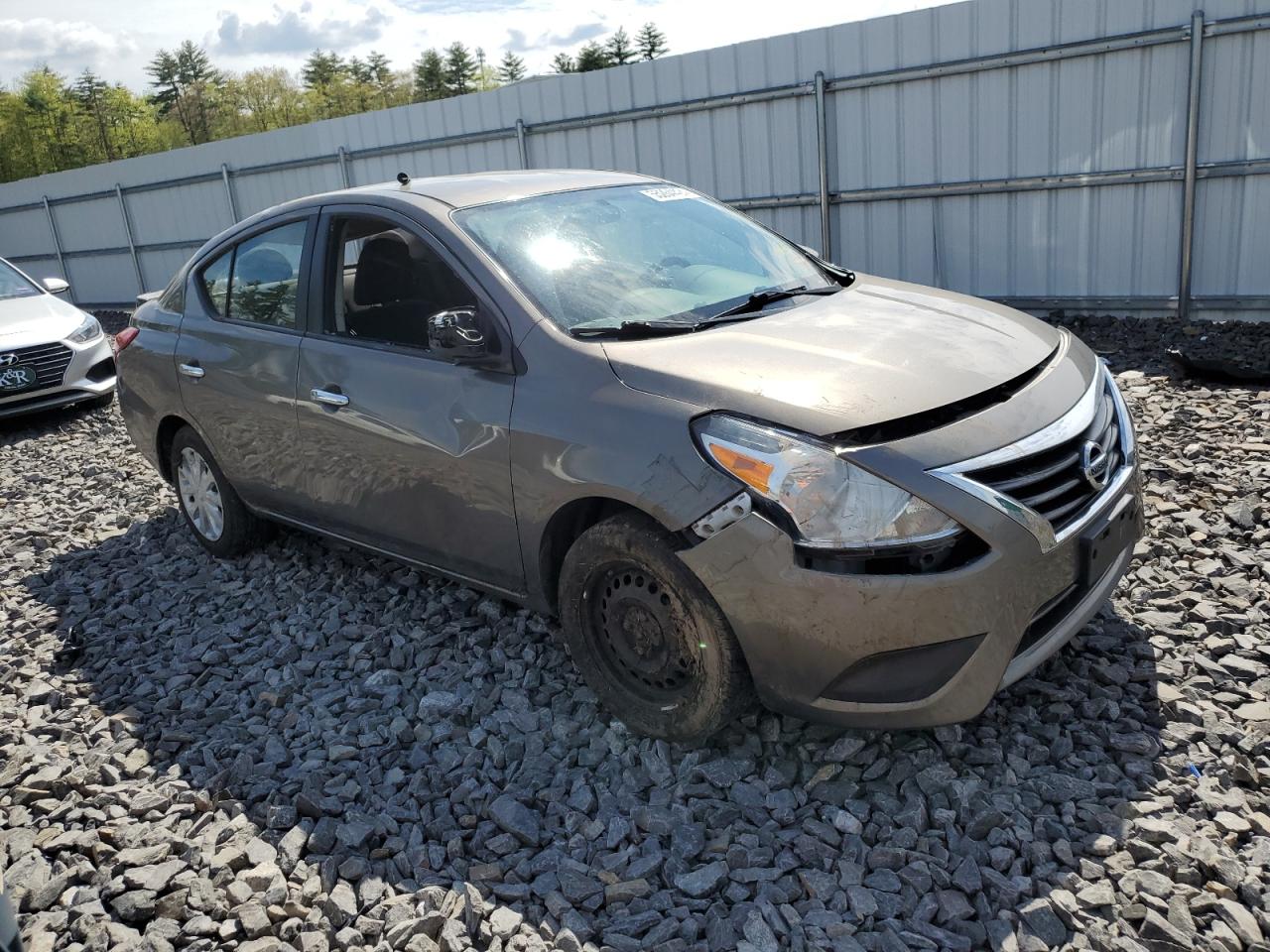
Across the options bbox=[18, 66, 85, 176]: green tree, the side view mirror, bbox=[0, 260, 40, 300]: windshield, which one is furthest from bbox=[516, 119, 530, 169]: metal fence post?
bbox=[18, 66, 85, 176]: green tree

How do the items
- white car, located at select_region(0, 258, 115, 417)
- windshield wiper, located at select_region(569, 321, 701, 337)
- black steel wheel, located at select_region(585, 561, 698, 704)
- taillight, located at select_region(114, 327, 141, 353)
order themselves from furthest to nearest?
white car, located at select_region(0, 258, 115, 417) → taillight, located at select_region(114, 327, 141, 353) → windshield wiper, located at select_region(569, 321, 701, 337) → black steel wheel, located at select_region(585, 561, 698, 704)

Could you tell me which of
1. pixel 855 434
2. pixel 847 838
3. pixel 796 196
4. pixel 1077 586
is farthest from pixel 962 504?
pixel 796 196

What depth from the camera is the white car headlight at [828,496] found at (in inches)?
106

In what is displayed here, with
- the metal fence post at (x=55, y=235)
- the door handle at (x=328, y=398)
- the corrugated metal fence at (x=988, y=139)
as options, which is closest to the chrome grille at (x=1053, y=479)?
the door handle at (x=328, y=398)

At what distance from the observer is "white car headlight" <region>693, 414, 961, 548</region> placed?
270 cm

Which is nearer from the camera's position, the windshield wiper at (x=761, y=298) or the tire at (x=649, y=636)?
the tire at (x=649, y=636)

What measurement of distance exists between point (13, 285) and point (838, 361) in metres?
9.81

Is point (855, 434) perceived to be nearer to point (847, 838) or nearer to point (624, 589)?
point (624, 589)

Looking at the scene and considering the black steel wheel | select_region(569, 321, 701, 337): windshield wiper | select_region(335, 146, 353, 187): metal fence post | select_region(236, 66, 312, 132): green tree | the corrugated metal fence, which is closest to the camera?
the black steel wheel

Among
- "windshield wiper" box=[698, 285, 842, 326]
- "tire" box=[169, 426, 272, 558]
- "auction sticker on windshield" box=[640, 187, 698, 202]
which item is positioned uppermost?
"auction sticker on windshield" box=[640, 187, 698, 202]

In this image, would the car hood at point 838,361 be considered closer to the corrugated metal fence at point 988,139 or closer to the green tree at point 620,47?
the corrugated metal fence at point 988,139

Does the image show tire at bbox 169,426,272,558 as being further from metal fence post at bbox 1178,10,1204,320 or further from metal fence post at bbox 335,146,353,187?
metal fence post at bbox 335,146,353,187

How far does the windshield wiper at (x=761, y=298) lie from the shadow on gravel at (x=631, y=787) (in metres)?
1.37

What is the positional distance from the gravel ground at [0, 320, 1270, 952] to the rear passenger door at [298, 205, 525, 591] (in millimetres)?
531
